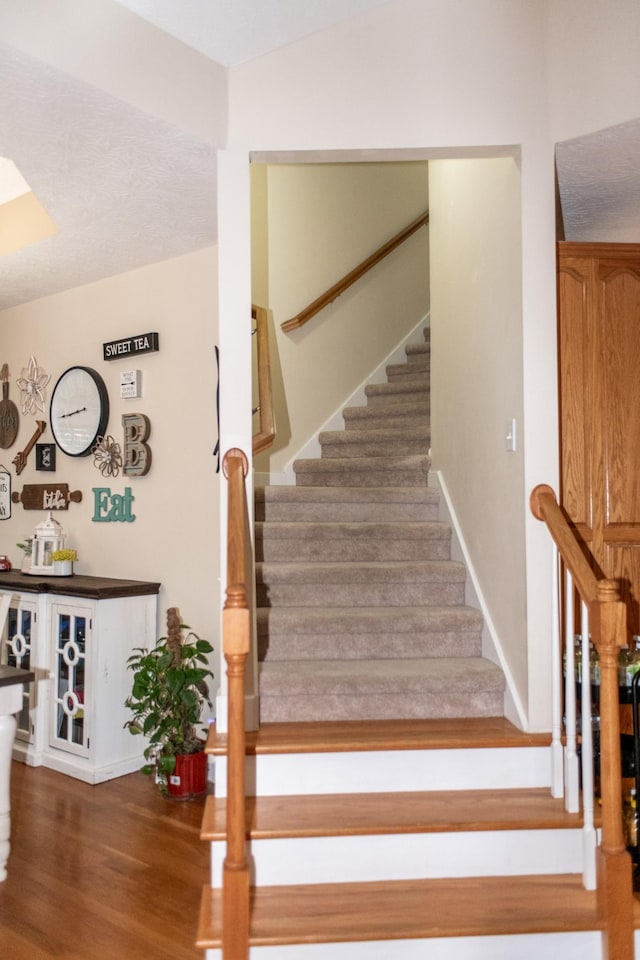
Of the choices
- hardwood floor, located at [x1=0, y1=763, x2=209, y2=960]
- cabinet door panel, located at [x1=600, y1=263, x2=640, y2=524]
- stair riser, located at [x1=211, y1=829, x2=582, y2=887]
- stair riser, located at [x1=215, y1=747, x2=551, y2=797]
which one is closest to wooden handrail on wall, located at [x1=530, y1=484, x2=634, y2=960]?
stair riser, located at [x1=211, y1=829, x2=582, y2=887]

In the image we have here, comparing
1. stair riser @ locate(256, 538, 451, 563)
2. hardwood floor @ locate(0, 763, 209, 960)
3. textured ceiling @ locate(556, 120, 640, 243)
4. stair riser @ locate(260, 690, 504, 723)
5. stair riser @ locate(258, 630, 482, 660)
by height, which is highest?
textured ceiling @ locate(556, 120, 640, 243)

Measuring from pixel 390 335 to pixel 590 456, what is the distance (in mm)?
2957

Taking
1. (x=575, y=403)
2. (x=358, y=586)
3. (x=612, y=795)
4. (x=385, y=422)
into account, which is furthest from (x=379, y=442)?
(x=612, y=795)

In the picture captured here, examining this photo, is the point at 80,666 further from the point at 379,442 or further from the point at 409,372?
the point at 409,372

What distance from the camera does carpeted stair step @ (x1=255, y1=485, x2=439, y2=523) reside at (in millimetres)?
4094

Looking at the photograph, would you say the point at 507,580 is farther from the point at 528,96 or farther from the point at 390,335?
the point at 390,335

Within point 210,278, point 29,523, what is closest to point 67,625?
point 29,523

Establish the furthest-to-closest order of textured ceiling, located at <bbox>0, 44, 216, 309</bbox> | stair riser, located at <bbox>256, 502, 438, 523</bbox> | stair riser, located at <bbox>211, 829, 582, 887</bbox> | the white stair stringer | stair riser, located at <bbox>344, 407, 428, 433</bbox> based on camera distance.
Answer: stair riser, located at <bbox>344, 407, 428, 433</bbox> → stair riser, located at <bbox>256, 502, 438, 523</bbox> → textured ceiling, located at <bbox>0, 44, 216, 309</bbox> → stair riser, located at <bbox>211, 829, 582, 887</bbox> → the white stair stringer

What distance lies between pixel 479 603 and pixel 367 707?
753 millimetres

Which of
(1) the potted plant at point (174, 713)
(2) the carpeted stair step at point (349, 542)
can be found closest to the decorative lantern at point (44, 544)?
(1) the potted plant at point (174, 713)

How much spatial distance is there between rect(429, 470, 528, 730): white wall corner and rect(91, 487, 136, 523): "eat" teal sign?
1.67 meters

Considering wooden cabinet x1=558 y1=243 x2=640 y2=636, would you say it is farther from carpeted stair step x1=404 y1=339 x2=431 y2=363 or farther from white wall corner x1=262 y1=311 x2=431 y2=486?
carpeted stair step x1=404 y1=339 x2=431 y2=363

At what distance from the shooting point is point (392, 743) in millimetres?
2693

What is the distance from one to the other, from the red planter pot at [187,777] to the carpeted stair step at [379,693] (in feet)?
2.80
